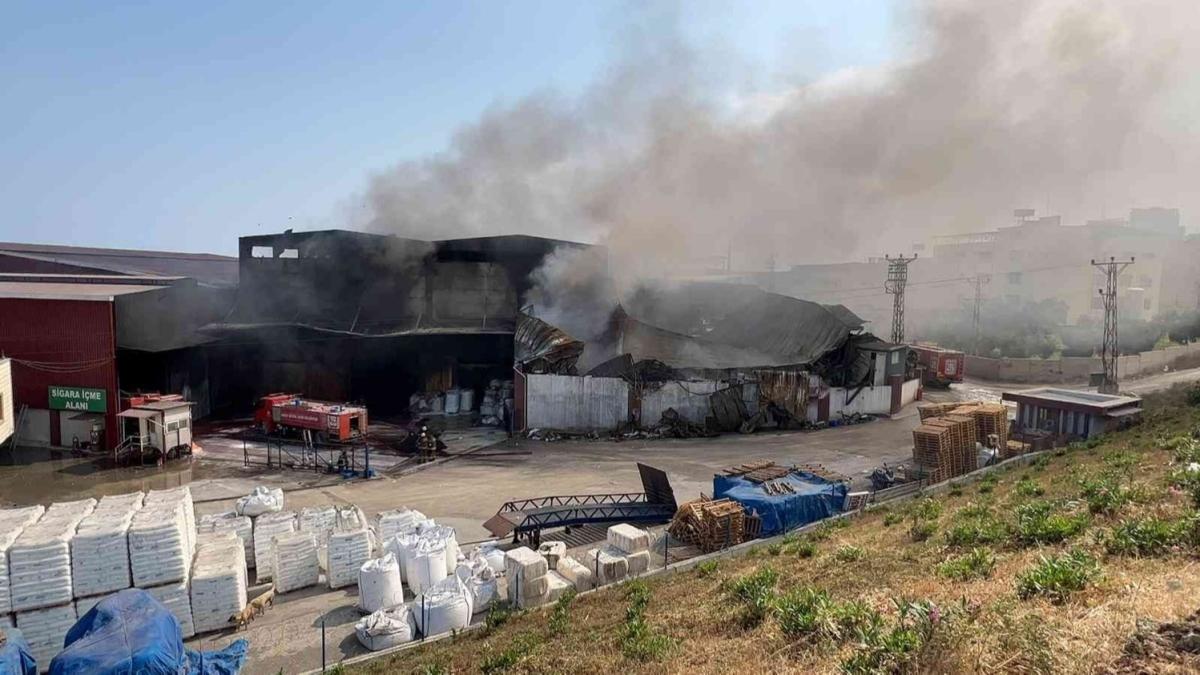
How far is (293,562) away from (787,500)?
9.13m

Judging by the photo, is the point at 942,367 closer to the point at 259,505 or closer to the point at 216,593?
the point at 259,505

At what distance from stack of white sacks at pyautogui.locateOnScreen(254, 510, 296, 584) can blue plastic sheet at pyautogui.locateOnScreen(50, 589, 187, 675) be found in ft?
10.3

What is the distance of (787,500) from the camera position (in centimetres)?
1329

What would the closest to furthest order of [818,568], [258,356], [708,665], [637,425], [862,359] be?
[708,665], [818,568], [637,425], [862,359], [258,356]

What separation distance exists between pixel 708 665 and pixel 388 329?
24.9 meters

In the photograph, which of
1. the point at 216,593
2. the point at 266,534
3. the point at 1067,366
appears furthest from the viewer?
the point at 1067,366

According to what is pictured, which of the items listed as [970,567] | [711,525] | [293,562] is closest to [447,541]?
[293,562]

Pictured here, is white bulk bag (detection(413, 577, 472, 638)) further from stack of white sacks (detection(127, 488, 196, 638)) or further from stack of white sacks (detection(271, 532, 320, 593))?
stack of white sacks (detection(127, 488, 196, 638))

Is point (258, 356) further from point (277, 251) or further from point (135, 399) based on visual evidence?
point (135, 399)

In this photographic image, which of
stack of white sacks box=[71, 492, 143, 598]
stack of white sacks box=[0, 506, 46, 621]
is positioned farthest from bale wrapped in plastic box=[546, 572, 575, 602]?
stack of white sacks box=[0, 506, 46, 621]

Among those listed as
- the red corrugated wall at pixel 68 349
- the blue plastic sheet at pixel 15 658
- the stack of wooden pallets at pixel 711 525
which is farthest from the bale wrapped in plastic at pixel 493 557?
the red corrugated wall at pixel 68 349

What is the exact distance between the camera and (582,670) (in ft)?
20.3

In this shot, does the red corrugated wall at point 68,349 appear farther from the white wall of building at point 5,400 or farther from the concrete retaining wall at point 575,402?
the concrete retaining wall at point 575,402

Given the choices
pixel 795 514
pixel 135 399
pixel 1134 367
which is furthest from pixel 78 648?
pixel 1134 367
